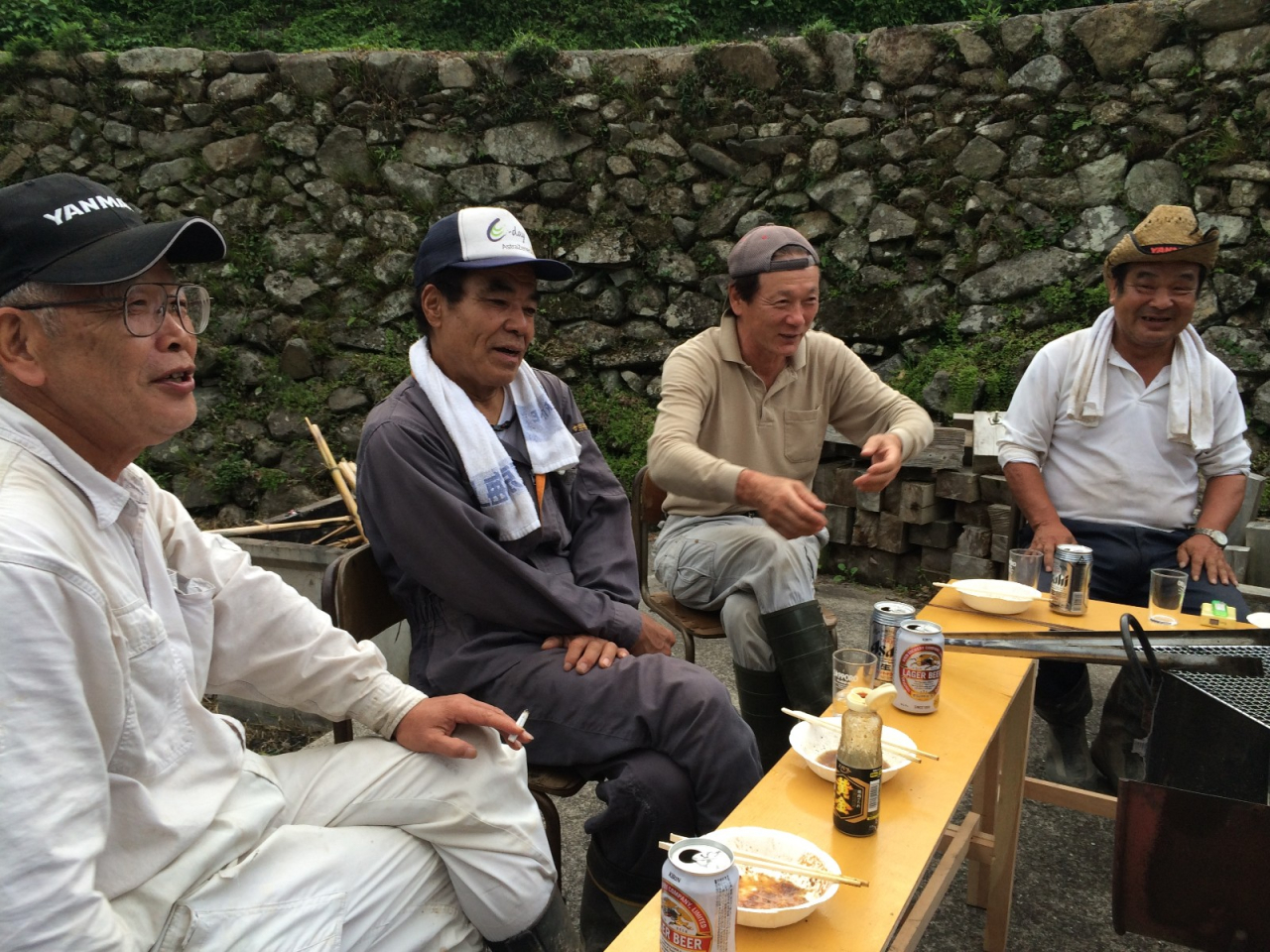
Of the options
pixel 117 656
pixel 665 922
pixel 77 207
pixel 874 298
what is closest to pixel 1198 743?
pixel 665 922

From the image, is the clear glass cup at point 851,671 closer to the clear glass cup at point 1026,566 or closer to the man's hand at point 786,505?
the man's hand at point 786,505

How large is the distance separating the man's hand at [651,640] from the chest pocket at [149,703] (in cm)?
121

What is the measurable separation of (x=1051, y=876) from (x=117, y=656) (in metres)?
2.64

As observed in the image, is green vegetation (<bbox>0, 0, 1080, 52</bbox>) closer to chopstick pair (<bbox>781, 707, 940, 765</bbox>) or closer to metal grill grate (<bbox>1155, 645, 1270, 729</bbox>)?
metal grill grate (<bbox>1155, 645, 1270, 729</bbox>)

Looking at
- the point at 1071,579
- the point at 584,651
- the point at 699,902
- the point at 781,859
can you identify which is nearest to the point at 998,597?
the point at 1071,579

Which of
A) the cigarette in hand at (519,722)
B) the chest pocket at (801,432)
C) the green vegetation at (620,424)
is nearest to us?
the cigarette in hand at (519,722)

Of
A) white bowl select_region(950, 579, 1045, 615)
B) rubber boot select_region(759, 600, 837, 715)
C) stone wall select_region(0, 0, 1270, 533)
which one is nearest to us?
white bowl select_region(950, 579, 1045, 615)

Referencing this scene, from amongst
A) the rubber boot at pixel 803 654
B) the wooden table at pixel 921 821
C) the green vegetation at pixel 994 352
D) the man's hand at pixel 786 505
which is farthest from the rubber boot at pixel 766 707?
the green vegetation at pixel 994 352

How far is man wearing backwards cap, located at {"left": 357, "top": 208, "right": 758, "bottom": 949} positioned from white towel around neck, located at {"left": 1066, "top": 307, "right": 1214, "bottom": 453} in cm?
192

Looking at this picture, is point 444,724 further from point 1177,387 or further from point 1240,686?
point 1177,387

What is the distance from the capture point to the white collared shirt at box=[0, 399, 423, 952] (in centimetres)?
113

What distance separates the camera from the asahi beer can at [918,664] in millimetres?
1935

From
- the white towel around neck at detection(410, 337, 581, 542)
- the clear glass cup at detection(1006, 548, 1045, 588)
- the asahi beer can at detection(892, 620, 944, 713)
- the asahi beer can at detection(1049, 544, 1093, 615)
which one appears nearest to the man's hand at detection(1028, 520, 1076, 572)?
the clear glass cup at detection(1006, 548, 1045, 588)

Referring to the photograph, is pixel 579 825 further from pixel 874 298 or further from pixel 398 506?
pixel 874 298
